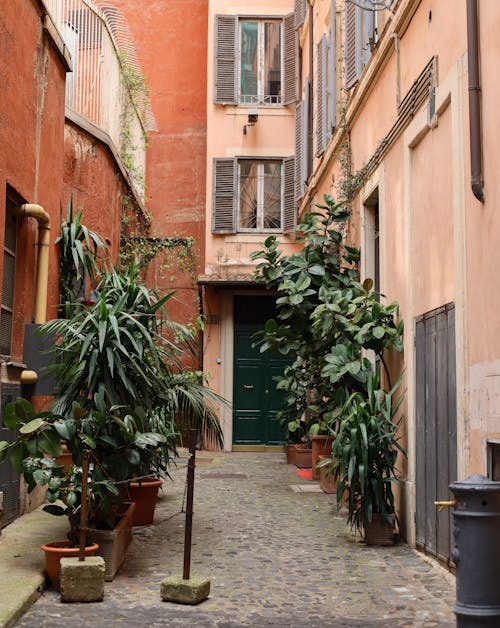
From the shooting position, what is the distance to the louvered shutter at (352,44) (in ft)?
33.7

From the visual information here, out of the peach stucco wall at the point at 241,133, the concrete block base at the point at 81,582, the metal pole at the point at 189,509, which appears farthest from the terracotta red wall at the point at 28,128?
the peach stucco wall at the point at 241,133

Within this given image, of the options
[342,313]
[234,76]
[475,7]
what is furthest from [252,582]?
[234,76]

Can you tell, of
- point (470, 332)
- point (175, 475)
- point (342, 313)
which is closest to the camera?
point (470, 332)

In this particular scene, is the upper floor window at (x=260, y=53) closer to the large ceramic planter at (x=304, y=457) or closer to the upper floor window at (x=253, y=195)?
the upper floor window at (x=253, y=195)

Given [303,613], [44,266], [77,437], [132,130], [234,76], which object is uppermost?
[234,76]

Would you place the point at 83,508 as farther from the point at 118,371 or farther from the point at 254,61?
the point at 254,61

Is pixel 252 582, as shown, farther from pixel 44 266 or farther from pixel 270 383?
pixel 270 383

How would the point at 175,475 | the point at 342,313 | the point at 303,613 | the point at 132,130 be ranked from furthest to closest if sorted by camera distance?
the point at 132,130, the point at 175,475, the point at 342,313, the point at 303,613

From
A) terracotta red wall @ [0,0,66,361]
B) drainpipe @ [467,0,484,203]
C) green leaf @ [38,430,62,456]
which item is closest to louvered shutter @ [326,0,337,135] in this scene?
terracotta red wall @ [0,0,66,361]

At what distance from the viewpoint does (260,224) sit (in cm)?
1741

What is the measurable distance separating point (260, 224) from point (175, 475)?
633 centimetres

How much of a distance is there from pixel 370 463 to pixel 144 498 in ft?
7.46

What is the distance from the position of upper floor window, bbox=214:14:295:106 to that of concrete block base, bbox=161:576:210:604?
13.0m

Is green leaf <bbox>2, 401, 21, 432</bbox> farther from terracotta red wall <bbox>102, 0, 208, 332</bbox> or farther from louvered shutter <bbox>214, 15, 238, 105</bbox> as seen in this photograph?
louvered shutter <bbox>214, 15, 238, 105</bbox>
